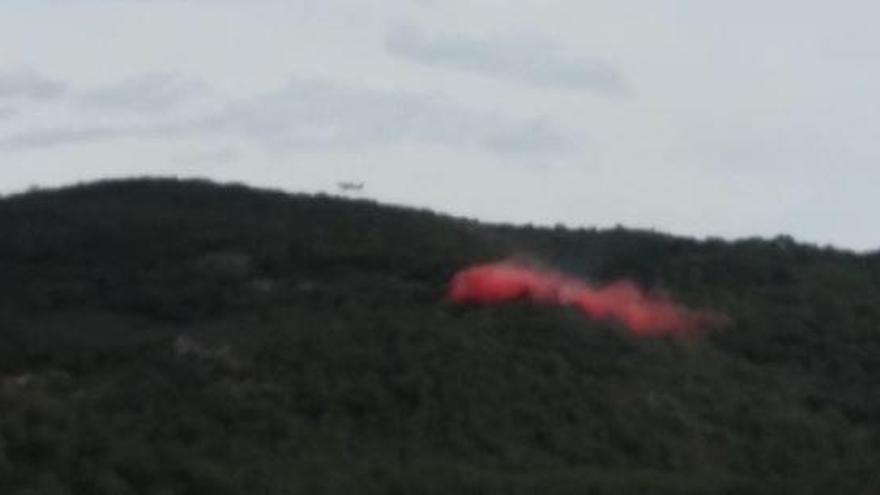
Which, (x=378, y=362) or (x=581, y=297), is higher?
(x=581, y=297)

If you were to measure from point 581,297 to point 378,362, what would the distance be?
985cm

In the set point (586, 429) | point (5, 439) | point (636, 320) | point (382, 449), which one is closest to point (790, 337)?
point (636, 320)

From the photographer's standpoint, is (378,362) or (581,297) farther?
(581,297)

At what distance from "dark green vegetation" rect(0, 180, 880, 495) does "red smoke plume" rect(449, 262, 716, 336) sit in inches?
24.9

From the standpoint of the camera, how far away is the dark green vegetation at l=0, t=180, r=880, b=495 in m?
38.1

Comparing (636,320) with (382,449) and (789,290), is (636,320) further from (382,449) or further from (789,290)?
(382,449)

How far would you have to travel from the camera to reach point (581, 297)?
198 feet

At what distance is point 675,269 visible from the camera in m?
68.2

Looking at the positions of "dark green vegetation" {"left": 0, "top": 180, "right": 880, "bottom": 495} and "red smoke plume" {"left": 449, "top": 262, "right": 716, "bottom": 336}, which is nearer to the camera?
"dark green vegetation" {"left": 0, "top": 180, "right": 880, "bottom": 495}

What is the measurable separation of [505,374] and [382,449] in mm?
7017

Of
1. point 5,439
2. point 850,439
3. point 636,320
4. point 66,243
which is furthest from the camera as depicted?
point 66,243

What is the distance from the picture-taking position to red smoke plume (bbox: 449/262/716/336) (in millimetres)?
57938

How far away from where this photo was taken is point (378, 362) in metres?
51.3

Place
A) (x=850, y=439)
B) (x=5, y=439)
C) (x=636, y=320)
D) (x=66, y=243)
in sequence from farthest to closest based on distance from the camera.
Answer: (x=66, y=243), (x=636, y=320), (x=850, y=439), (x=5, y=439)
